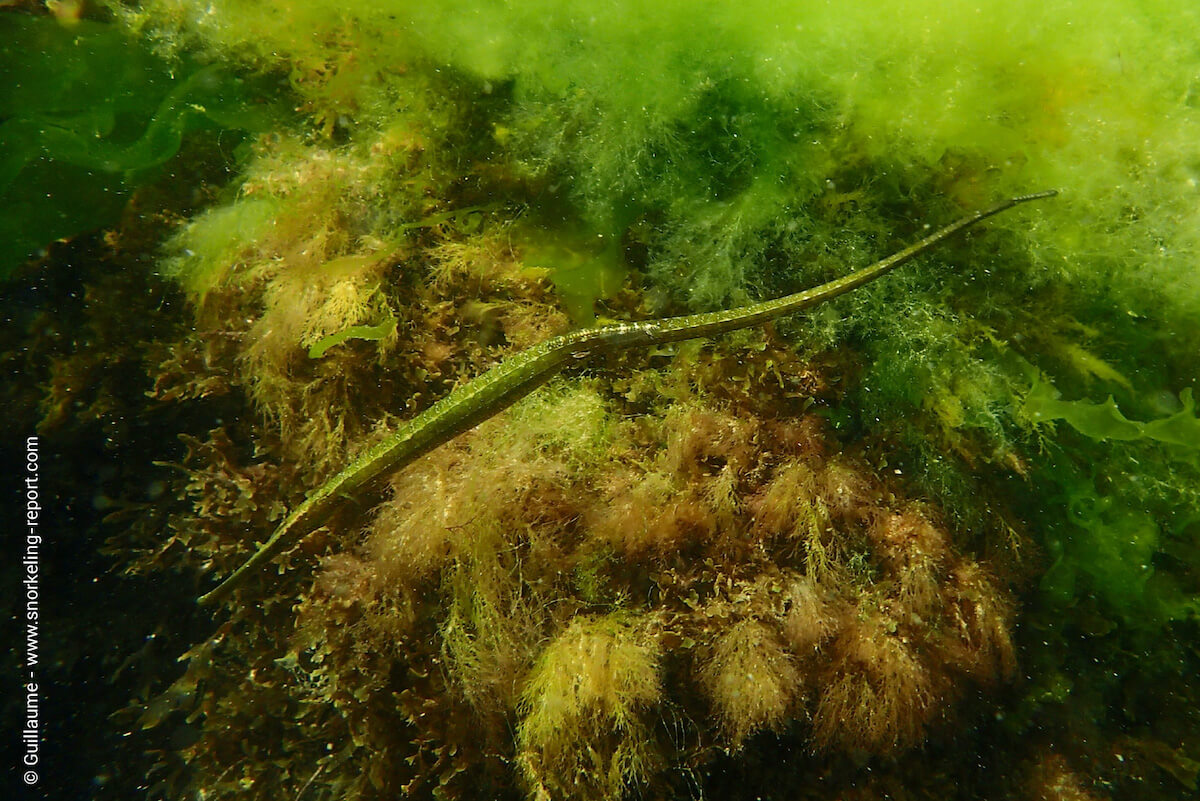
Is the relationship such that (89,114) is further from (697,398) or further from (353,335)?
(697,398)

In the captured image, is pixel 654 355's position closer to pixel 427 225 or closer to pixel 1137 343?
pixel 427 225

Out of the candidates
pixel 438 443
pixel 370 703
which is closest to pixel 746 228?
pixel 438 443

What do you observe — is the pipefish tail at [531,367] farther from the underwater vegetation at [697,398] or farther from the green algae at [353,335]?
the green algae at [353,335]

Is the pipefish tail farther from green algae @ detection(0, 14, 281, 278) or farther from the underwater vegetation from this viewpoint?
green algae @ detection(0, 14, 281, 278)

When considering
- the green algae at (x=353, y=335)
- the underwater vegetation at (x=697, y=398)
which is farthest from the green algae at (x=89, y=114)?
the green algae at (x=353, y=335)

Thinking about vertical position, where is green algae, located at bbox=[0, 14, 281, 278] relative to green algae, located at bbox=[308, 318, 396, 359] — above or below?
→ above

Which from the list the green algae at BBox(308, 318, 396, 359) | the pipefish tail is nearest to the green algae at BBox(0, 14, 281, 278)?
the green algae at BBox(308, 318, 396, 359)

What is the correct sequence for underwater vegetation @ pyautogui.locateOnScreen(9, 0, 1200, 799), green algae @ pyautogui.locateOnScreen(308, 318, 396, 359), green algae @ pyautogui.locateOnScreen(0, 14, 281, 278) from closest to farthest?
1. underwater vegetation @ pyautogui.locateOnScreen(9, 0, 1200, 799)
2. green algae @ pyautogui.locateOnScreen(308, 318, 396, 359)
3. green algae @ pyautogui.locateOnScreen(0, 14, 281, 278)
